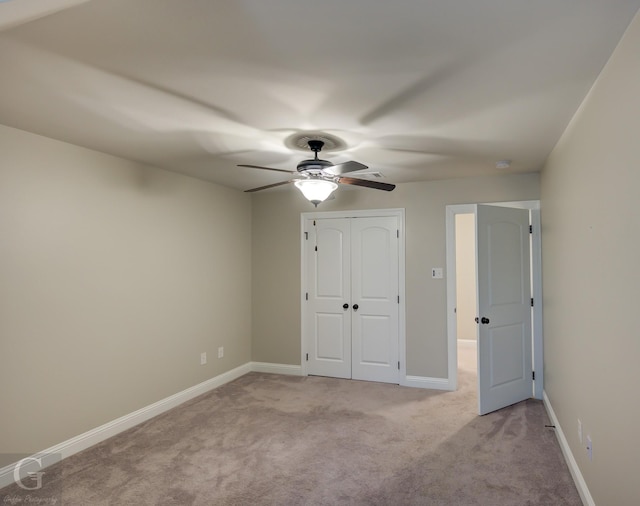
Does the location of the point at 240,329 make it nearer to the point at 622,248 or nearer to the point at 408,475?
the point at 408,475

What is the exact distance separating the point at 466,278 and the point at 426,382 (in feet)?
9.37

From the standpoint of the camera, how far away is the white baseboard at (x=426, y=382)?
14.3 ft

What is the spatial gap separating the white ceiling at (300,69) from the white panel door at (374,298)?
68.9 inches

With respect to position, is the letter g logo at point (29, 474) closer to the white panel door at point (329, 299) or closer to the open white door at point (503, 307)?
the white panel door at point (329, 299)

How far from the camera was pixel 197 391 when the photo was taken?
167 inches

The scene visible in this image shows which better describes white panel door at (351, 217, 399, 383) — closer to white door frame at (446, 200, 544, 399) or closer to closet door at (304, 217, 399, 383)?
closet door at (304, 217, 399, 383)

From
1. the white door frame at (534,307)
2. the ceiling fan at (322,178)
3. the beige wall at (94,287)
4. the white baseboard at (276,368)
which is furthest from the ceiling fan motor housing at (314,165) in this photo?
the white baseboard at (276,368)

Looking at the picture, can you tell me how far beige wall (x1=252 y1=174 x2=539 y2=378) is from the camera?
436 centimetres

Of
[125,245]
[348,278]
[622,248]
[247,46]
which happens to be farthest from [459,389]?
[247,46]

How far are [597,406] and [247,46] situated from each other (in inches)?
98.2

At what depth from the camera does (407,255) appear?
15.0 ft

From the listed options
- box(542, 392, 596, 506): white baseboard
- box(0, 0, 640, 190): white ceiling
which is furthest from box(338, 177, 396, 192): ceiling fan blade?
box(542, 392, 596, 506): white baseboard

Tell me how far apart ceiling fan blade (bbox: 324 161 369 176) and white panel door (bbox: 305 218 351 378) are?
2135 millimetres

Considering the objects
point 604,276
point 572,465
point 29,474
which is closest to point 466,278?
point 572,465
